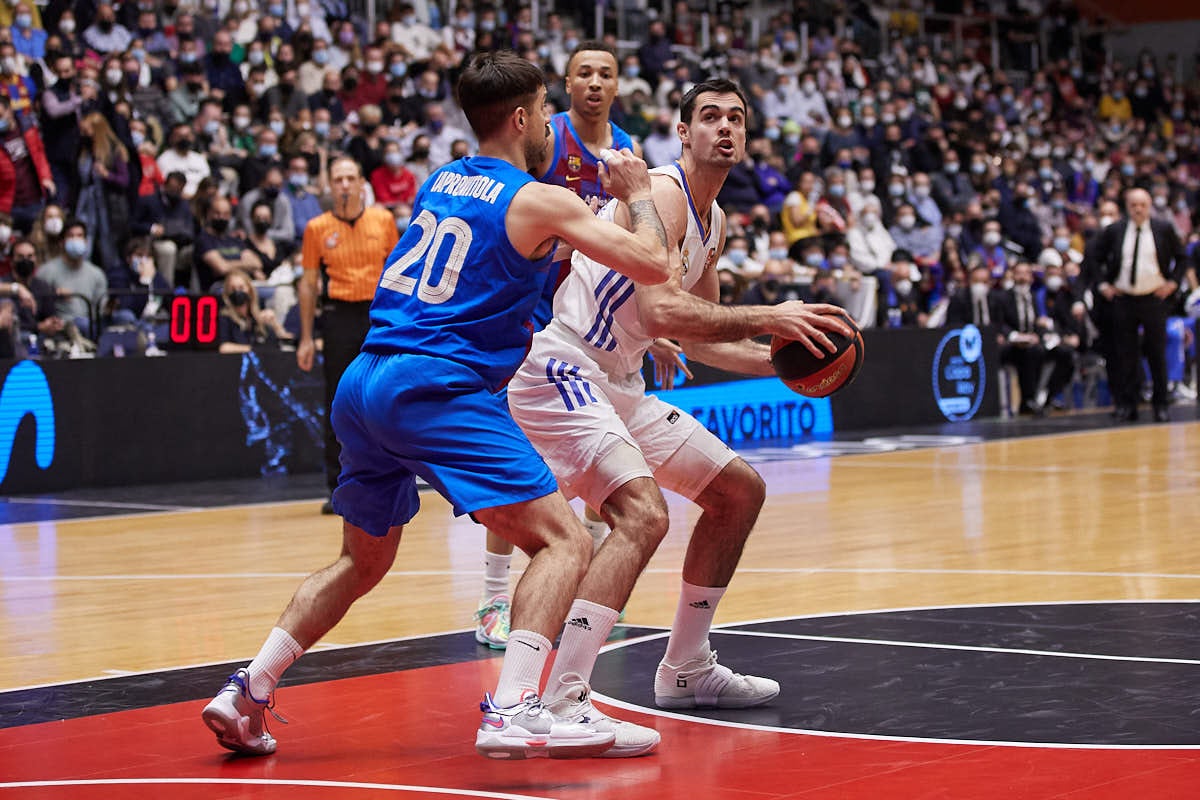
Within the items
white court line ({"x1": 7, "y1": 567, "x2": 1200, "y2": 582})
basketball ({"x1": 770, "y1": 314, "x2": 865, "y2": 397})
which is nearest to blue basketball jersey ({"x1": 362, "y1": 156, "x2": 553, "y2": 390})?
basketball ({"x1": 770, "y1": 314, "x2": 865, "y2": 397})

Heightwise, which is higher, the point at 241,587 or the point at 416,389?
the point at 416,389

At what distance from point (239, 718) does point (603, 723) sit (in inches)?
38.1

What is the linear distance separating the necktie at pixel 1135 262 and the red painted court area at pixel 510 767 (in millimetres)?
13229

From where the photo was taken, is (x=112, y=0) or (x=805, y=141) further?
(x=805, y=141)

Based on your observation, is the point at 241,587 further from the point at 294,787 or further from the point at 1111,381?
the point at 1111,381

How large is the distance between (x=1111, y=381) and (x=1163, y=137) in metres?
12.4

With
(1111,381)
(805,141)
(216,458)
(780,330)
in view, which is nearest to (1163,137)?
(805,141)

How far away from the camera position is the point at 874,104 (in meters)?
24.2

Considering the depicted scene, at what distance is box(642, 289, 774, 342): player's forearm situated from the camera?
188 inches

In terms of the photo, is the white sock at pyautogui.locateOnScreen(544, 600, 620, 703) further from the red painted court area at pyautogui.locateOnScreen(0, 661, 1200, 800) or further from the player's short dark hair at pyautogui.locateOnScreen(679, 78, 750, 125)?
the player's short dark hair at pyautogui.locateOnScreen(679, 78, 750, 125)

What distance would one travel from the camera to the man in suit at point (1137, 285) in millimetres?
17078

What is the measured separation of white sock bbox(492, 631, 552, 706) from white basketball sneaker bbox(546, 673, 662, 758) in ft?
0.56

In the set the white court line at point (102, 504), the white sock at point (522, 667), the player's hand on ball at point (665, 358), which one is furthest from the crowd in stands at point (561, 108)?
the white sock at point (522, 667)

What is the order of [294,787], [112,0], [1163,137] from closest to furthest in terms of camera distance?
[294,787]
[112,0]
[1163,137]
